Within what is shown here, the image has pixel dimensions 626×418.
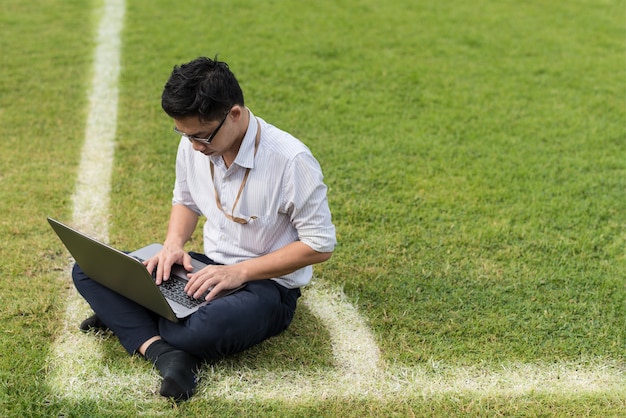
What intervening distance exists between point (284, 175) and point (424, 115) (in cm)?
283

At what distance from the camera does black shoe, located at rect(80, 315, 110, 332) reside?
10.6 ft

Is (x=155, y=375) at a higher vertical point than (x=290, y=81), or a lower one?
lower

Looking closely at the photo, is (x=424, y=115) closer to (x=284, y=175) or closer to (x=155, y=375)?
(x=284, y=175)

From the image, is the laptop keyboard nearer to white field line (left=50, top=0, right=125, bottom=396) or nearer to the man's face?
white field line (left=50, top=0, right=125, bottom=396)

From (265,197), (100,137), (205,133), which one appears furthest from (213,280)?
(100,137)

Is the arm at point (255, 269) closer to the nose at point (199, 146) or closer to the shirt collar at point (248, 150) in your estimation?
the shirt collar at point (248, 150)

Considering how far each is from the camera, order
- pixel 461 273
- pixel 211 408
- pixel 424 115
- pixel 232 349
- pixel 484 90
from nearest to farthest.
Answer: pixel 211 408 < pixel 232 349 < pixel 461 273 < pixel 424 115 < pixel 484 90

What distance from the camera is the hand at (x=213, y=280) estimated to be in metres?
2.97

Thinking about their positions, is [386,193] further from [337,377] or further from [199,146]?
[199,146]

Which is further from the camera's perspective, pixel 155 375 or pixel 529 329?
pixel 529 329

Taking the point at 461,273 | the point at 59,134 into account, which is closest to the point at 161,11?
the point at 59,134

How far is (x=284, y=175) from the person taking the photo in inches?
116

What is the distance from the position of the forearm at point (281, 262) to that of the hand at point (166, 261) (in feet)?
0.93

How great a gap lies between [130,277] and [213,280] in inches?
12.8
